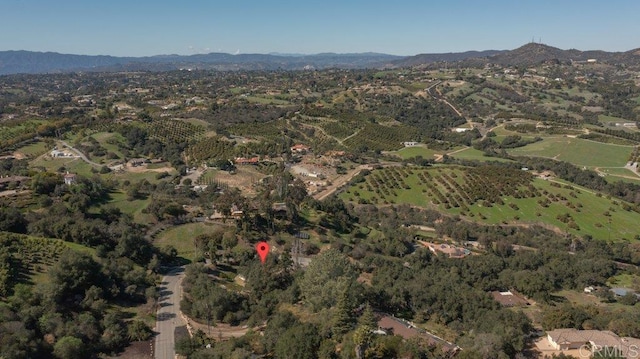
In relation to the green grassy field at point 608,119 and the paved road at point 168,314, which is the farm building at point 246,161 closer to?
the paved road at point 168,314

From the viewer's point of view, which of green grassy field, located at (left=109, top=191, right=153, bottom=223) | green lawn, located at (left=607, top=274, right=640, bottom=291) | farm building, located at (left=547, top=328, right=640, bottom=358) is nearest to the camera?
farm building, located at (left=547, top=328, right=640, bottom=358)

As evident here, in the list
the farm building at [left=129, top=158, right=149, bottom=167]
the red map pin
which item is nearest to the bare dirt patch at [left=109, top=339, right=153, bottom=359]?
the red map pin

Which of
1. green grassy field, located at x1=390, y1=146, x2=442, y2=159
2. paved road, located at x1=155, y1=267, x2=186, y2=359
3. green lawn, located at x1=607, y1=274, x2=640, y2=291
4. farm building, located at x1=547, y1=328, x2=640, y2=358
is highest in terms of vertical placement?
green grassy field, located at x1=390, y1=146, x2=442, y2=159

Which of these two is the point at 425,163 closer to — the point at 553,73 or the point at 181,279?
the point at 181,279

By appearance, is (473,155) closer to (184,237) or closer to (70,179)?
(184,237)

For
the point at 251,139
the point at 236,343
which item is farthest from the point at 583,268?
the point at 251,139

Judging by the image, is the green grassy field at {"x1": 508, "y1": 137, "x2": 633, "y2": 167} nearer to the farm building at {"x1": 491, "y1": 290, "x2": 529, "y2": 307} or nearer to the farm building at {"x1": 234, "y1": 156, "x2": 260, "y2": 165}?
the farm building at {"x1": 234, "y1": 156, "x2": 260, "y2": 165}
